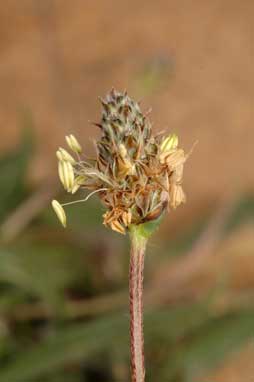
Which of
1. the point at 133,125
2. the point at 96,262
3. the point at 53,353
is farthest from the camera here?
the point at 96,262

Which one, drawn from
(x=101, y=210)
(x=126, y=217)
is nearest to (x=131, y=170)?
(x=126, y=217)

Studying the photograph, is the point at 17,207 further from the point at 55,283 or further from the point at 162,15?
the point at 162,15

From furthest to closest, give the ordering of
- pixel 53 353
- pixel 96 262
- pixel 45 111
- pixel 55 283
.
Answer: pixel 45 111 → pixel 96 262 → pixel 55 283 → pixel 53 353

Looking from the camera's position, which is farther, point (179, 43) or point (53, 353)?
point (179, 43)

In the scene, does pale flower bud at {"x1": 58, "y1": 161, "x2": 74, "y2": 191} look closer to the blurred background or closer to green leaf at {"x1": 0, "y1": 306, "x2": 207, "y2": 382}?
the blurred background

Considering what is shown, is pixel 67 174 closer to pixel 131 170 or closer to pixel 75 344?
pixel 131 170

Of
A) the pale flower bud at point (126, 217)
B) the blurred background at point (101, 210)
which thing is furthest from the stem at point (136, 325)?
the blurred background at point (101, 210)

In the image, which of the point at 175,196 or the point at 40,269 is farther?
the point at 40,269

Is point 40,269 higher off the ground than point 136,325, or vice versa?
point 40,269

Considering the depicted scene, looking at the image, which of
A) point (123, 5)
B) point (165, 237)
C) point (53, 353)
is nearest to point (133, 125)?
point (53, 353)
